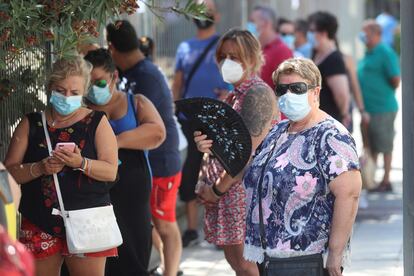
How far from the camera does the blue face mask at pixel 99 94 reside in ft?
20.6

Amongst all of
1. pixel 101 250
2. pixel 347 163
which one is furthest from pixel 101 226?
pixel 347 163

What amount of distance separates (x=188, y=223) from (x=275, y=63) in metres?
1.66

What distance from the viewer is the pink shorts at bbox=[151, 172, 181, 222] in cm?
754

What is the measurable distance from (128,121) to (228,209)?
2.55 feet

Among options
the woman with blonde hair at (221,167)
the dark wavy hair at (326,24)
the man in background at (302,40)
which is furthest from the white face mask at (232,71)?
the man in background at (302,40)

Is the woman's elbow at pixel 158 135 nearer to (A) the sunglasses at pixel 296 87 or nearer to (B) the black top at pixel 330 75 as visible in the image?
(A) the sunglasses at pixel 296 87

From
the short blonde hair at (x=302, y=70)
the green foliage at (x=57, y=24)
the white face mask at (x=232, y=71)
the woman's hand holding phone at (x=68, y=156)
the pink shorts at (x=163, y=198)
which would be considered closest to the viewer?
the green foliage at (x=57, y=24)

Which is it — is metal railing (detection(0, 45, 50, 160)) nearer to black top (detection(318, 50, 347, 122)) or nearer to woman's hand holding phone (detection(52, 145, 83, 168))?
woman's hand holding phone (detection(52, 145, 83, 168))

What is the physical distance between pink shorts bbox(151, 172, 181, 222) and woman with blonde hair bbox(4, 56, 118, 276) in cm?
187

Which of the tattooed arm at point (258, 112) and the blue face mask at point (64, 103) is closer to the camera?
the blue face mask at point (64, 103)

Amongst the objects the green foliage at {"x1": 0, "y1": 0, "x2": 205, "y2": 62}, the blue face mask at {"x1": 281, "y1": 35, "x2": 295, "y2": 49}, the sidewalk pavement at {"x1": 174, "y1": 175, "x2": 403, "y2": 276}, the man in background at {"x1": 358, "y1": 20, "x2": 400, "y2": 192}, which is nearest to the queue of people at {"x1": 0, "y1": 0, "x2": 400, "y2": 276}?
the green foliage at {"x1": 0, "y1": 0, "x2": 205, "y2": 62}

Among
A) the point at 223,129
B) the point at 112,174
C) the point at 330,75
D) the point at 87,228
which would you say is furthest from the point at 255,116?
the point at 330,75

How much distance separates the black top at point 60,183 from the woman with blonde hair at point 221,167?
0.70 meters

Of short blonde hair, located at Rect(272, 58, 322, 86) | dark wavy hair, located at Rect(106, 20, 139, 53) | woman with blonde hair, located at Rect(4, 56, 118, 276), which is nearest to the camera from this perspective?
short blonde hair, located at Rect(272, 58, 322, 86)
